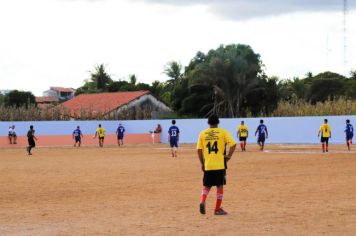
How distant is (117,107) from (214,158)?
61673mm

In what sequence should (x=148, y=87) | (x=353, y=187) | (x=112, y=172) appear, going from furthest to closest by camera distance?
(x=148, y=87) < (x=112, y=172) < (x=353, y=187)

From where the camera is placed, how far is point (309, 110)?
188 ft

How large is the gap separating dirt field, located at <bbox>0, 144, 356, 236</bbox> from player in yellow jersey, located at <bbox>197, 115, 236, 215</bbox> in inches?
18.6

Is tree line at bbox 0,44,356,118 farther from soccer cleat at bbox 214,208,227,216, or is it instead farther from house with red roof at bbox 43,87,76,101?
house with red roof at bbox 43,87,76,101

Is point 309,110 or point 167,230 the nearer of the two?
point 167,230

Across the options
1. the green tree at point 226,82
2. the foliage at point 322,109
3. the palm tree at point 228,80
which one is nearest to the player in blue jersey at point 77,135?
the foliage at point 322,109

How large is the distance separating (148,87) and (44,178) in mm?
82620

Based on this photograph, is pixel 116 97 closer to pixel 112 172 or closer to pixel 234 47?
pixel 234 47

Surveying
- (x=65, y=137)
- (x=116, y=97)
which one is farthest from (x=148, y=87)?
(x=65, y=137)

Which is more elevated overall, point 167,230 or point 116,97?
point 116,97

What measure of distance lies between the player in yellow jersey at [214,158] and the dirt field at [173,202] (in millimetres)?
471

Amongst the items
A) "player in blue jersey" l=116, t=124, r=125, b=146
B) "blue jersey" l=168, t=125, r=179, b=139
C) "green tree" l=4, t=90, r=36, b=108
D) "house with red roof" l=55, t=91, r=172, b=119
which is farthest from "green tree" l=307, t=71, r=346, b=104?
"blue jersey" l=168, t=125, r=179, b=139

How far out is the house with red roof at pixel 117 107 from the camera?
67.4m

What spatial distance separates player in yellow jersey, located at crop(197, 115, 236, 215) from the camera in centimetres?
1296
